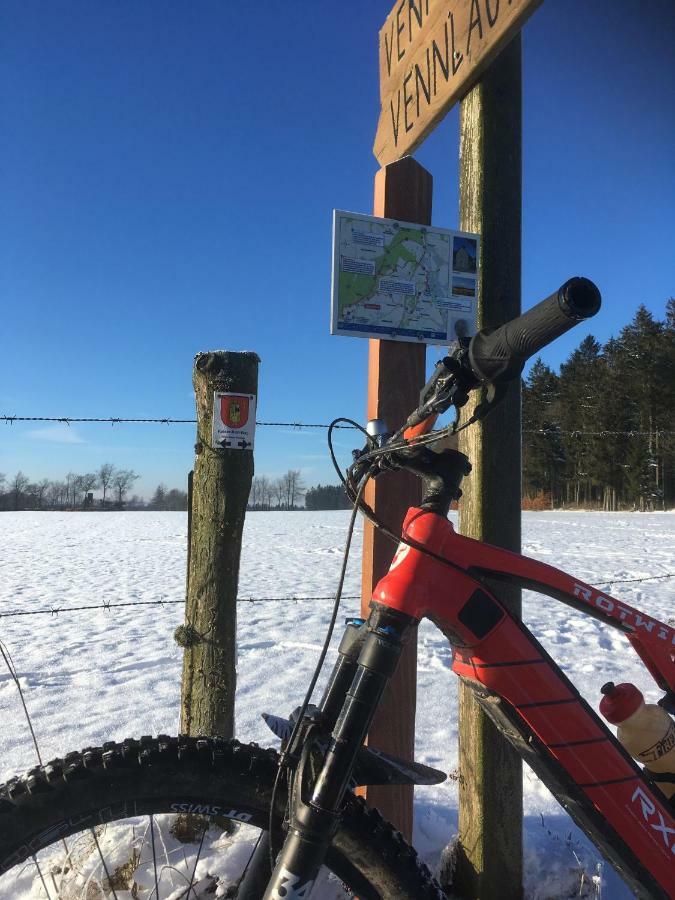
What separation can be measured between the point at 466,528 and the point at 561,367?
49.8 meters

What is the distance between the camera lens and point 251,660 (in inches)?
192

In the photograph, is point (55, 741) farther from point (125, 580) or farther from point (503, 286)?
point (125, 580)

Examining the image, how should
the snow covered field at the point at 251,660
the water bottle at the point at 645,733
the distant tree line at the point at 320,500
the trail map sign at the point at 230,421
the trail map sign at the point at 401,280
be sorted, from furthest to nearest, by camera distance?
the distant tree line at the point at 320,500 → the snow covered field at the point at 251,660 → the trail map sign at the point at 230,421 → the trail map sign at the point at 401,280 → the water bottle at the point at 645,733

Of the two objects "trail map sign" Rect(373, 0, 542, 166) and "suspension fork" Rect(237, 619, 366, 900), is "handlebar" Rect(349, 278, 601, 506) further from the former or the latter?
"trail map sign" Rect(373, 0, 542, 166)

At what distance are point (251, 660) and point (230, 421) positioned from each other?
317cm

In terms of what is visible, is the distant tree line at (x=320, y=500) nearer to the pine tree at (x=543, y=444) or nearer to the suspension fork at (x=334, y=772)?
the pine tree at (x=543, y=444)

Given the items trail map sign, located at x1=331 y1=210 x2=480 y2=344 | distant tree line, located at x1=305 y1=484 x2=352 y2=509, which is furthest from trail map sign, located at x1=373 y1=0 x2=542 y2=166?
distant tree line, located at x1=305 y1=484 x2=352 y2=509

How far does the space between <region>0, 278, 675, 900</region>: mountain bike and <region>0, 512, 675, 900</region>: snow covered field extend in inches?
38.0

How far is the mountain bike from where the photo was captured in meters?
1.19

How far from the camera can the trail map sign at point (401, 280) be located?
83.1 inches

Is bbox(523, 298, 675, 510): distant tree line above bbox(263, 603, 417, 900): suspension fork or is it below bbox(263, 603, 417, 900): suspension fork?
above

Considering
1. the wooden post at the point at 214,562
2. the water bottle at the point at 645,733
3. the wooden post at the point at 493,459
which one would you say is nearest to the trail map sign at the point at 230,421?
the wooden post at the point at 214,562

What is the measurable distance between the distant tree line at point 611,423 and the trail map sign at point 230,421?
35.5 m

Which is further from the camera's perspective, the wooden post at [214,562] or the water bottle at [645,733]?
the wooden post at [214,562]
